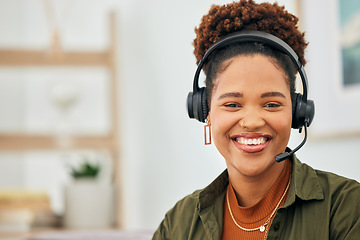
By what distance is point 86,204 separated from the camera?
274cm

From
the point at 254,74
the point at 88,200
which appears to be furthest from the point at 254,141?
the point at 88,200

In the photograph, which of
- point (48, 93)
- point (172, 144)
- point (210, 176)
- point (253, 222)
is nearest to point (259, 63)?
point (253, 222)

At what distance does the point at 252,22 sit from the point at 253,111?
15cm

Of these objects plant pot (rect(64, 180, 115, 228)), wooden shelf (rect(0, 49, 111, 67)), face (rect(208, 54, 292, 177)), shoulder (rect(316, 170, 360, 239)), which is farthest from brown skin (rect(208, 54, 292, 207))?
wooden shelf (rect(0, 49, 111, 67))

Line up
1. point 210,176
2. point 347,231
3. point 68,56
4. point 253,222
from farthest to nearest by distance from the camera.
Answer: point 68,56 → point 210,176 → point 253,222 → point 347,231

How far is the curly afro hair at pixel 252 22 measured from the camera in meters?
1.01

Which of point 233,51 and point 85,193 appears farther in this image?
point 85,193

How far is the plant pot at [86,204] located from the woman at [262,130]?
1.70 m

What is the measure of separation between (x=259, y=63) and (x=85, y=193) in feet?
6.17

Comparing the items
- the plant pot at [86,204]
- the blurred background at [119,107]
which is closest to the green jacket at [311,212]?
the blurred background at [119,107]

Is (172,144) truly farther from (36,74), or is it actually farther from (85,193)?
(36,74)

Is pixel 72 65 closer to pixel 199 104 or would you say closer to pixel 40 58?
pixel 40 58

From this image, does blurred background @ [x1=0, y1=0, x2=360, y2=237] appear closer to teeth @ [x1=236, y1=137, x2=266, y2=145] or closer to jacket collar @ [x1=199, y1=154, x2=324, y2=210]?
jacket collar @ [x1=199, y1=154, x2=324, y2=210]

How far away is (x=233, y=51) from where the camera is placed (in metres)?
1.02
